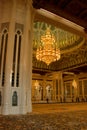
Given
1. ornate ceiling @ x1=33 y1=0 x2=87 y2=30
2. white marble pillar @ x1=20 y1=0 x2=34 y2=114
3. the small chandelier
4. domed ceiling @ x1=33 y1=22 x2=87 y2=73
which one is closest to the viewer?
white marble pillar @ x1=20 y1=0 x2=34 y2=114

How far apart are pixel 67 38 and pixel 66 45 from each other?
2.17 feet

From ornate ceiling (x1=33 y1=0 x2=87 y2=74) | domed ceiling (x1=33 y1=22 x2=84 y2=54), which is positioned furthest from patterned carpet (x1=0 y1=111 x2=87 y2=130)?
domed ceiling (x1=33 y1=22 x2=84 y2=54)

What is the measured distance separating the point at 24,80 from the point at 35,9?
3537 millimetres

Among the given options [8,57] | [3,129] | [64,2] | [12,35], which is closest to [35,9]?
[64,2]

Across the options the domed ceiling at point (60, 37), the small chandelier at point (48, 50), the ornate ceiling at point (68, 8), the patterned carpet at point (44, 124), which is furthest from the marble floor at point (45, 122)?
the domed ceiling at point (60, 37)

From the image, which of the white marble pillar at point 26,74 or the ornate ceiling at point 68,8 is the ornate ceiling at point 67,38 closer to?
the ornate ceiling at point 68,8

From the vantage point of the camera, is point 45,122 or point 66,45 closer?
point 45,122

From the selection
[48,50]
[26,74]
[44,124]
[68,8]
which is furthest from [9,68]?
[48,50]

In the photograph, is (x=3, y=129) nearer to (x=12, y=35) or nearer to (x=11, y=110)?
(x=11, y=110)

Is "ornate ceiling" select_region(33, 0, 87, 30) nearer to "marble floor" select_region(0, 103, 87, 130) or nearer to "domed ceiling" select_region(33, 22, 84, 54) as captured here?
"marble floor" select_region(0, 103, 87, 130)

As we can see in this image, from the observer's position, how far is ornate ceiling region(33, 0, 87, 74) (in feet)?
25.7

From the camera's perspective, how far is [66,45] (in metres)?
15.9

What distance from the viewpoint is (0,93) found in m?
5.50

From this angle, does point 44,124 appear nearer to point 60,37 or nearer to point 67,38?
point 67,38
